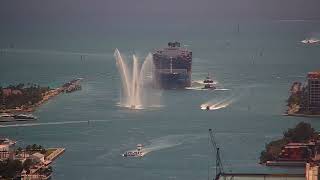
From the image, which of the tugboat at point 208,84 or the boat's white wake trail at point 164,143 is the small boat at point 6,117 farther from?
A: the tugboat at point 208,84

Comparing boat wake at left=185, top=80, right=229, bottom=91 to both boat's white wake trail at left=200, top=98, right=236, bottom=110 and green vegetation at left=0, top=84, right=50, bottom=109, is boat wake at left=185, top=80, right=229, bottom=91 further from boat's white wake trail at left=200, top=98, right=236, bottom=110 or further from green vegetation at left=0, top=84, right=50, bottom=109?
green vegetation at left=0, top=84, right=50, bottom=109

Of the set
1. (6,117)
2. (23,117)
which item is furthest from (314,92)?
(6,117)

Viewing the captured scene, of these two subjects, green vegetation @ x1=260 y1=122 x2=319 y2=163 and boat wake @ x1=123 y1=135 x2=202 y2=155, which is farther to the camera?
boat wake @ x1=123 y1=135 x2=202 y2=155

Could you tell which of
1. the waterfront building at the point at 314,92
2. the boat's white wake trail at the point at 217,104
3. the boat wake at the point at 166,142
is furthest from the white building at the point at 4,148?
the waterfront building at the point at 314,92

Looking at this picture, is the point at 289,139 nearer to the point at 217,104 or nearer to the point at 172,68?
the point at 217,104

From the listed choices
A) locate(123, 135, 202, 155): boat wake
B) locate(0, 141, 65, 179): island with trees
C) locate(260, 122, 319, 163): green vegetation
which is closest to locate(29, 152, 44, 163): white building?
locate(0, 141, 65, 179): island with trees

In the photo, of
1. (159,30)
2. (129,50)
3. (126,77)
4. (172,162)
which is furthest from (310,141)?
(159,30)
